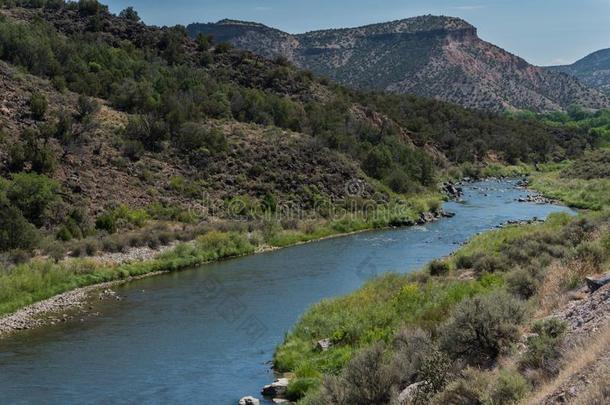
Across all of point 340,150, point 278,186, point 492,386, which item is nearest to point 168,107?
point 278,186

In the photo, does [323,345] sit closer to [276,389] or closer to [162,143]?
[276,389]

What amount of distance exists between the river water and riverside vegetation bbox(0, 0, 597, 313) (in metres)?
3.94

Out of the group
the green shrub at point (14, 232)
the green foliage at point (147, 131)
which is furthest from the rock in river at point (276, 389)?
the green foliage at point (147, 131)

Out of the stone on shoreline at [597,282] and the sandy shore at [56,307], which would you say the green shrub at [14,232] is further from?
the stone on shoreline at [597,282]

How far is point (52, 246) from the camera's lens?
37.1 metres

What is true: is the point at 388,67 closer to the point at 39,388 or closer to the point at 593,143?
the point at 593,143

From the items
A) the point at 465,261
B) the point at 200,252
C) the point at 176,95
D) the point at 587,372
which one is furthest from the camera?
the point at 176,95

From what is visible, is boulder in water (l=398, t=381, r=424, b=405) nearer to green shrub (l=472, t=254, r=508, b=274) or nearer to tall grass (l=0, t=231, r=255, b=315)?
green shrub (l=472, t=254, r=508, b=274)

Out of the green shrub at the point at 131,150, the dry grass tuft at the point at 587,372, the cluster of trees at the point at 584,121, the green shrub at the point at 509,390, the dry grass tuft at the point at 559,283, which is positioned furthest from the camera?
the cluster of trees at the point at 584,121

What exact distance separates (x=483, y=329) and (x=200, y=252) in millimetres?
28728

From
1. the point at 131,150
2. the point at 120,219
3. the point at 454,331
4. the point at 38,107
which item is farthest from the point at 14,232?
the point at 454,331

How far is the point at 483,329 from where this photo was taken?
14.2 meters

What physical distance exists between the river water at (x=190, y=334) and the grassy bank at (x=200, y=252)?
4.78 ft

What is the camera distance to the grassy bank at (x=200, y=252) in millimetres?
Result: 30953
